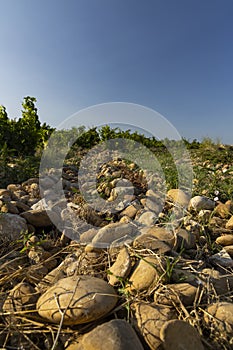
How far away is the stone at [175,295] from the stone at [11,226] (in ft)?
3.62

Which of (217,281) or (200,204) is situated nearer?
(217,281)

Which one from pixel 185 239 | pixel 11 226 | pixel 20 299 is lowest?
pixel 20 299

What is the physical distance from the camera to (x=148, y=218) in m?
1.96

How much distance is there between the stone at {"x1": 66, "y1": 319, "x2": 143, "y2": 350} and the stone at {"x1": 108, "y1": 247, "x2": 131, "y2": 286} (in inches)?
12.8

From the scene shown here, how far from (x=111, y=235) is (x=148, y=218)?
0.42m

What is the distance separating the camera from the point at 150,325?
1021 mm

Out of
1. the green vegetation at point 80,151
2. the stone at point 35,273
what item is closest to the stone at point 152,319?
the stone at point 35,273

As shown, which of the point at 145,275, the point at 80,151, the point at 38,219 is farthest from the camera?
the point at 80,151

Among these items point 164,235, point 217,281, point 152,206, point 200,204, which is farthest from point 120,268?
point 200,204

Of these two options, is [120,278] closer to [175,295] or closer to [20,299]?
[175,295]

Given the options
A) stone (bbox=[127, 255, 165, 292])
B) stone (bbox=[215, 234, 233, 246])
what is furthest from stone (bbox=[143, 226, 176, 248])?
stone (bbox=[215, 234, 233, 246])

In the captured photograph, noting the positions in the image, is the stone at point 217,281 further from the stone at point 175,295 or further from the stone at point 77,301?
the stone at point 77,301

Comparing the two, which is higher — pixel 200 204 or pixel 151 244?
pixel 200 204

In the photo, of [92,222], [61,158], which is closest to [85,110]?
[92,222]
